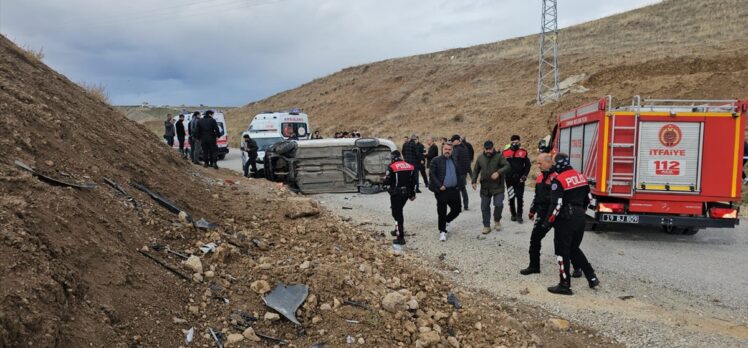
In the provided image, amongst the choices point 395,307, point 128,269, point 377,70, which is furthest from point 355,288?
point 377,70

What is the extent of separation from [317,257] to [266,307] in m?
1.45

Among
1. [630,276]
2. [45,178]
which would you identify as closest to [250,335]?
[45,178]

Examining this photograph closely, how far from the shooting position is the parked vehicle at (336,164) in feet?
43.9

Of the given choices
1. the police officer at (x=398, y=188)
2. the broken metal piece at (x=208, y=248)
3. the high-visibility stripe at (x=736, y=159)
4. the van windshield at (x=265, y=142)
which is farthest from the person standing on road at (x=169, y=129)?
the high-visibility stripe at (x=736, y=159)

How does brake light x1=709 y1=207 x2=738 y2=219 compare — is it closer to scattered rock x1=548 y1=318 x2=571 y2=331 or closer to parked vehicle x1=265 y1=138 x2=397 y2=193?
scattered rock x1=548 y1=318 x2=571 y2=331

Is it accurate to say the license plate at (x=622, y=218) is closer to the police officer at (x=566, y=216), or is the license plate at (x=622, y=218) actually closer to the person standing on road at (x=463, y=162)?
the police officer at (x=566, y=216)

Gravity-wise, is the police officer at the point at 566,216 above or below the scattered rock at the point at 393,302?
above

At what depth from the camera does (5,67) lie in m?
7.07

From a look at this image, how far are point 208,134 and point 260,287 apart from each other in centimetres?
986

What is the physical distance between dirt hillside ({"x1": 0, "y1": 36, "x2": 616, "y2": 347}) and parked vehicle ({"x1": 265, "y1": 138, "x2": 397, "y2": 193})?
6.39m

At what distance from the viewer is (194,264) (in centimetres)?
450

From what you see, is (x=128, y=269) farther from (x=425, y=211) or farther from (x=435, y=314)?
(x=425, y=211)

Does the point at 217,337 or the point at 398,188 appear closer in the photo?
the point at 217,337

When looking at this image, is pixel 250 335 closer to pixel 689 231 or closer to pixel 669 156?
pixel 669 156
